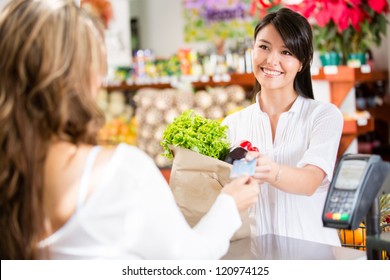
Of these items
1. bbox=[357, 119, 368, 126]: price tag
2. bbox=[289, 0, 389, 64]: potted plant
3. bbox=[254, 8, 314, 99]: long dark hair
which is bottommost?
bbox=[357, 119, 368, 126]: price tag

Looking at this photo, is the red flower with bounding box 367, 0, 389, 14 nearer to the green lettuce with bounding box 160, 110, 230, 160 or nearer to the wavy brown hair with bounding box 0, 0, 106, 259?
the green lettuce with bounding box 160, 110, 230, 160

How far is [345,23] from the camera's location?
488cm

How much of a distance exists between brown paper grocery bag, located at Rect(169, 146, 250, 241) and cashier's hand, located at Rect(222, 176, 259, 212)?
307mm

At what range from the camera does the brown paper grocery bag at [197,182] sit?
77.0 inches

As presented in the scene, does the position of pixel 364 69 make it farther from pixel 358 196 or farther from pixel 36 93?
pixel 36 93

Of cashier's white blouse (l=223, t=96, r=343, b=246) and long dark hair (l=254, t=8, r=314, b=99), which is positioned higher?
long dark hair (l=254, t=8, r=314, b=99)

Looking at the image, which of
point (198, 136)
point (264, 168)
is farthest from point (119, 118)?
point (264, 168)

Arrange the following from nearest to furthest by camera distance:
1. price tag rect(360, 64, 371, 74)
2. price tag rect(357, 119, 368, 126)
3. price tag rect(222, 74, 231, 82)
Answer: price tag rect(357, 119, 368, 126) → price tag rect(360, 64, 371, 74) → price tag rect(222, 74, 231, 82)

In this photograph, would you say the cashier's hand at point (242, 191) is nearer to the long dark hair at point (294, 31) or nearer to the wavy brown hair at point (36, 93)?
the wavy brown hair at point (36, 93)

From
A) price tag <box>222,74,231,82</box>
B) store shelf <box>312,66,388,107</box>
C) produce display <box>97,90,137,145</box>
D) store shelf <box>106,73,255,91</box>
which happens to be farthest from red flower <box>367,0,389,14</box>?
produce display <box>97,90,137,145</box>

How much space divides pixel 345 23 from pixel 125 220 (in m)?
3.89

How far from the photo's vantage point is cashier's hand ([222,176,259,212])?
5.26 ft

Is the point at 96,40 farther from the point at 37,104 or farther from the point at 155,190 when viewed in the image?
the point at 155,190

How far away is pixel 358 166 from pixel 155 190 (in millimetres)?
460
